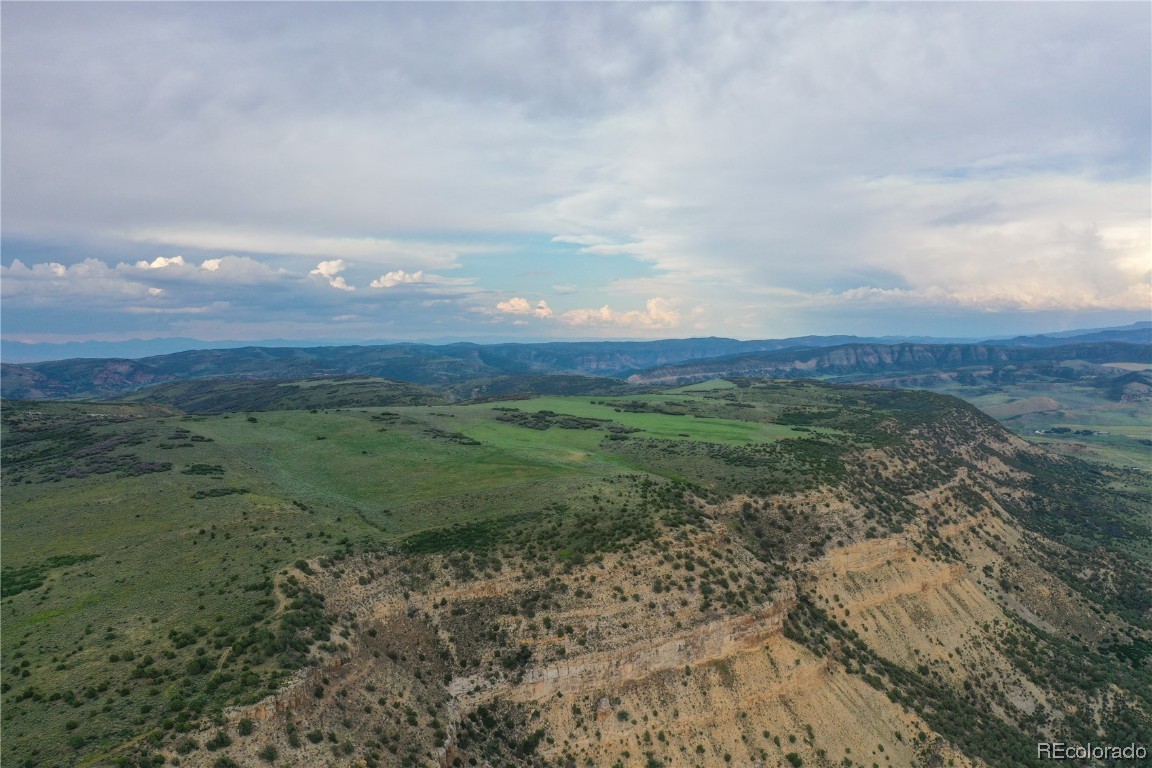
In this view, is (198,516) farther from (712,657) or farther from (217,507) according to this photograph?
(712,657)

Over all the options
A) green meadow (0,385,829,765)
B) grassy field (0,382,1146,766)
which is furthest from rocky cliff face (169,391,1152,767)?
grassy field (0,382,1146,766)

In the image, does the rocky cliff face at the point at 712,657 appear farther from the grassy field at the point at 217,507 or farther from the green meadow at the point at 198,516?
the grassy field at the point at 217,507

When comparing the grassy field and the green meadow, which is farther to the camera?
the grassy field

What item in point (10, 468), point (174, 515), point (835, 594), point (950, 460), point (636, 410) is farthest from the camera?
point (636, 410)

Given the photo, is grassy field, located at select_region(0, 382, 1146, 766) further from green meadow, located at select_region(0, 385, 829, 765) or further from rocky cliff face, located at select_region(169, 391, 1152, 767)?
rocky cliff face, located at select_region(169, 391, 1152, 767)

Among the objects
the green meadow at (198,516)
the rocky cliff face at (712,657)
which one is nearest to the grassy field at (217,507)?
the green meadow at (198,516)

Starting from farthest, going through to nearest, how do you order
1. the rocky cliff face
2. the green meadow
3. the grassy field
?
1. the rocky cliff face
2. the grassy field
3. the green meadow

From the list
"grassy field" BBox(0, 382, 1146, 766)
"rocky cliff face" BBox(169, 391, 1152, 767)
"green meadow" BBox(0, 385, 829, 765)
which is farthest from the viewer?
"rocky cliff face" BBox(169, 391, 1152, 767)

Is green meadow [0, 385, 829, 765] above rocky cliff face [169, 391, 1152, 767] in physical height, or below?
above

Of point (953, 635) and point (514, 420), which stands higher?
point (514, 420)

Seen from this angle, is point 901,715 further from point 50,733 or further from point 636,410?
point 636,410

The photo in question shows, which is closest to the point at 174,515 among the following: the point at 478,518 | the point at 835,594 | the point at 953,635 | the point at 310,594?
the point at 310,594
